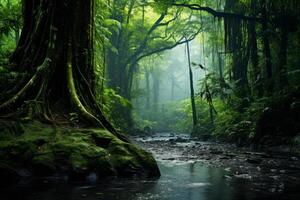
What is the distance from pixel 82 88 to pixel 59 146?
189 cm

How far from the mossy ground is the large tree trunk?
47 cm

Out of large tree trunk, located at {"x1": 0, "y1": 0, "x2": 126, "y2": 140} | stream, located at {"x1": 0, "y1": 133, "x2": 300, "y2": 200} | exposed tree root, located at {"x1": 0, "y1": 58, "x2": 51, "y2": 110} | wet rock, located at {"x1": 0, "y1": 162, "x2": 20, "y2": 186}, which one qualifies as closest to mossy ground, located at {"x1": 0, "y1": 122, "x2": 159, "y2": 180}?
wet rock, located at {"x1": 0, "y1": 162, "x2": 20, "y2": 186}

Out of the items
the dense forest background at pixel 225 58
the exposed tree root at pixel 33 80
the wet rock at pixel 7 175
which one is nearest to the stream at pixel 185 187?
the wet rock at pixel 7 175

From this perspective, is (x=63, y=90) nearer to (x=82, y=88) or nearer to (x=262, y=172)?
(x=82, y=88)

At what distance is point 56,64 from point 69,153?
89.3 inches

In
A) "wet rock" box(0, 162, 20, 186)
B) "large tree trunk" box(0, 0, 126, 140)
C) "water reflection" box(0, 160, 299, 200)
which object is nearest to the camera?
"water reflection" box(0, 160, 299, 200)

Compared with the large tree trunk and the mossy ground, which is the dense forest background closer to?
the large tree trunk

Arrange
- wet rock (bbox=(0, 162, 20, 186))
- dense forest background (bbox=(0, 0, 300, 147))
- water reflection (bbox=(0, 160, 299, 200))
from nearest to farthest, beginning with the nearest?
water reflection (bbox=(0, 160, 299, 200)) < wet rock (bbox=(0, 162, 20, 186)) < dense forest background (bbox=(0, 0, 300, 147))

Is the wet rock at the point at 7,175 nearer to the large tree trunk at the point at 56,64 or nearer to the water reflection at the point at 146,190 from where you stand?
the water reflection at the point at 146,190

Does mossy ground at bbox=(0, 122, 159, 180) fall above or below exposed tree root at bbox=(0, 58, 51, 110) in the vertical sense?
below

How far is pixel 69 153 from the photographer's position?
5.53 metres

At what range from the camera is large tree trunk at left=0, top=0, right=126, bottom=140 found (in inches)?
260

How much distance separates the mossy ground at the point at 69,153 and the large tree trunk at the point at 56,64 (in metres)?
0.47

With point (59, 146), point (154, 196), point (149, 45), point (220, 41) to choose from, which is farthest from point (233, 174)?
point (149, 45)
